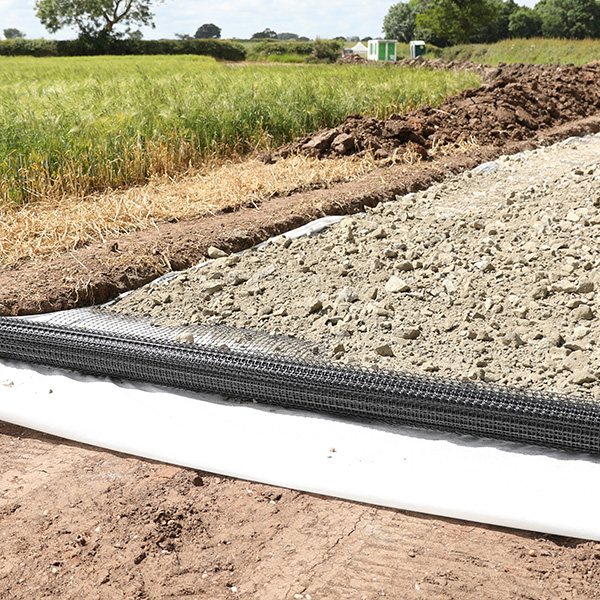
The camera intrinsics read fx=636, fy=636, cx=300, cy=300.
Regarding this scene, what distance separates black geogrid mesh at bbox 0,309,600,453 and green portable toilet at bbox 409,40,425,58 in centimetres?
2892

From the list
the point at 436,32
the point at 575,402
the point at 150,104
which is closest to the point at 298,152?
the point at 150,104

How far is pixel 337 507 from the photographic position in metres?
Answer: 2.07

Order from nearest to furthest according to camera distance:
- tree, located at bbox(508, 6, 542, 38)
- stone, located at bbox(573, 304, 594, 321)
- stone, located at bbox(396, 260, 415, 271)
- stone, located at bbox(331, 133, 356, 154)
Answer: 1. stone, located at bbox(573, 304, 594, 321)
2. stone, located at bbox(396, 260, 415, 271)
3. stone, located at bbox(331, 133, 356, 154)
4. tree, located at bbox(508, 6, 542, 38)

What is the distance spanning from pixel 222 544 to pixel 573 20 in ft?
138

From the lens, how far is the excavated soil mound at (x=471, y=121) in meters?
6.40

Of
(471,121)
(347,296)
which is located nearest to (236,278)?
(347,296)

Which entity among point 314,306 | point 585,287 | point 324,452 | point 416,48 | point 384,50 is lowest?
point 324,452

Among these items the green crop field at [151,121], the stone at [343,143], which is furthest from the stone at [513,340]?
the stone at [343,143]

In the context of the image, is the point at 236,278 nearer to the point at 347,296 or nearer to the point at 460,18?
the point at 347,296

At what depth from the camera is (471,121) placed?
7.26 m

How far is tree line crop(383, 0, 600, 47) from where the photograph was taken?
3419 centimetres

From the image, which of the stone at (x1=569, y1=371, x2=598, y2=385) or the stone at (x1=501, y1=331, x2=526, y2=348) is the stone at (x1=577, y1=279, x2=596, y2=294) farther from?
the stone at (x1=569, y1=371, x2=598, y2=385)

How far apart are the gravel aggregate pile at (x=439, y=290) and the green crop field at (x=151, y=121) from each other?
212cm

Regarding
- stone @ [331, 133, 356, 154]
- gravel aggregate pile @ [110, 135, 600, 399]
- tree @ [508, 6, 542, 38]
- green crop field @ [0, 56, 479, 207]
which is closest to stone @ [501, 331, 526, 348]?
gravel aggregate pile @ [110, 135, 600, 399]
